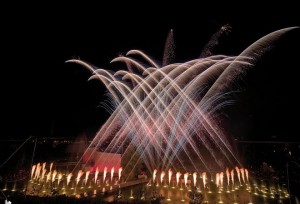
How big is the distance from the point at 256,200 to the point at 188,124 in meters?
12.7

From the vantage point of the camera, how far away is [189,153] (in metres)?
34.2

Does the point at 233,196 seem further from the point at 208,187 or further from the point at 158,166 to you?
the point at 158,166

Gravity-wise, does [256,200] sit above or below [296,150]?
below

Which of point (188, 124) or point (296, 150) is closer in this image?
point (296, 150)

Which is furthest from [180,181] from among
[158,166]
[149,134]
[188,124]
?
[188,124]

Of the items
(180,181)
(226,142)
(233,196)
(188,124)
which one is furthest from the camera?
(226,142)

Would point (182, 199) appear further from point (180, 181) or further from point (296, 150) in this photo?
point (296, 150)

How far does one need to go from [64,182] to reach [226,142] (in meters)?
22.9

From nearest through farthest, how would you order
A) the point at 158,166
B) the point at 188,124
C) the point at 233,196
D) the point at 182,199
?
the point at 182,199 → the point at 233,196 → the point at 158,166 → the point at 188,124

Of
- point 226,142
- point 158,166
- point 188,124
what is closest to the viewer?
point 158,166

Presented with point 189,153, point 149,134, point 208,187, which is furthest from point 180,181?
point 189,153

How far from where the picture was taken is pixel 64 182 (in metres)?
18.4

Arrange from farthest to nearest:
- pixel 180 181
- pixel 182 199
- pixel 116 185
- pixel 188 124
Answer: pixel 188 124, pixel 180 181, pixel 116 185, pixel 182 199

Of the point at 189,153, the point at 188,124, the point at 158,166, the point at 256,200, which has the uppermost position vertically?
the point at 188,124
